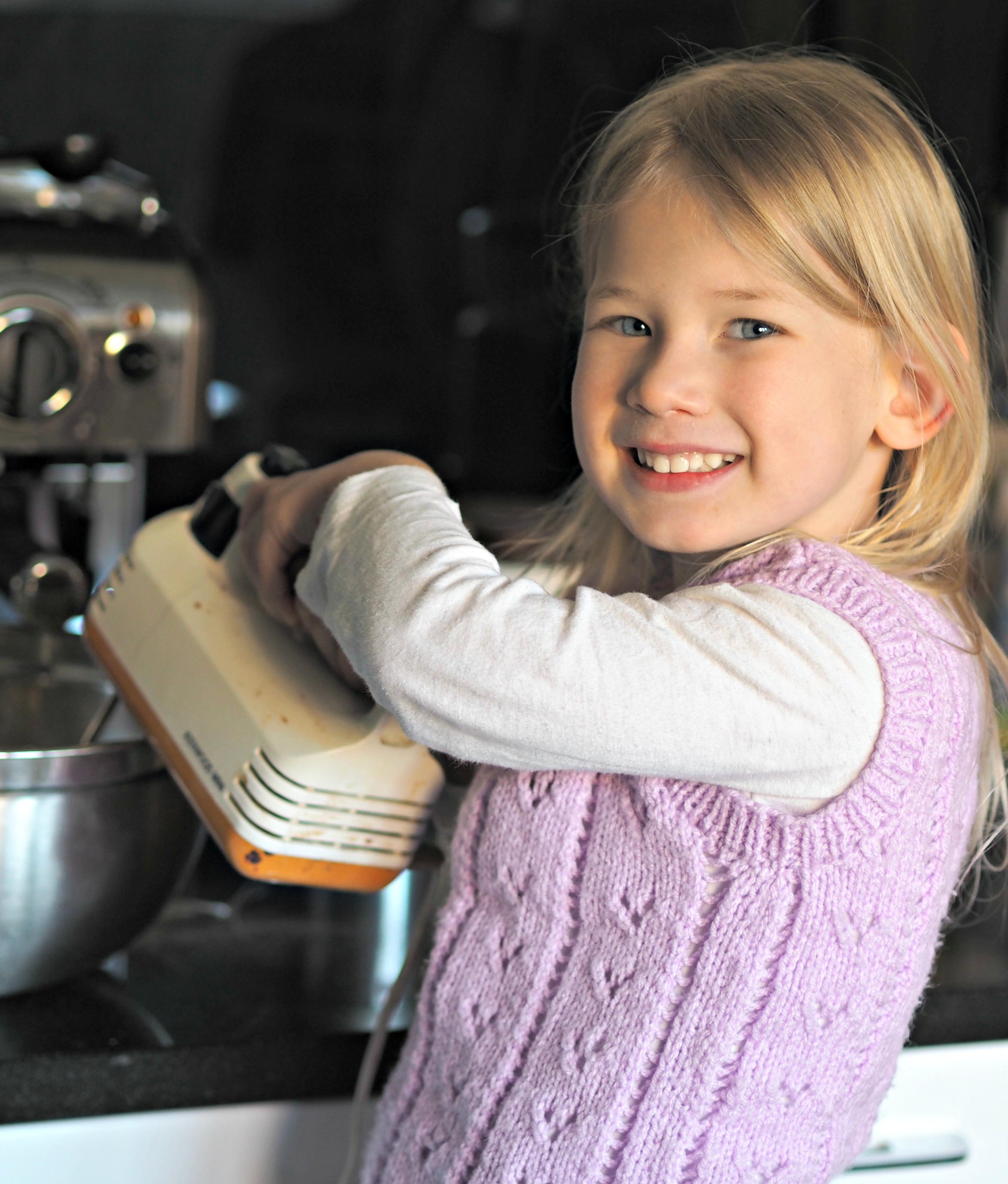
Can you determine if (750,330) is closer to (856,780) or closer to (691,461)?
(691,461)

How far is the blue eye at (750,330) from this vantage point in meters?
0.66

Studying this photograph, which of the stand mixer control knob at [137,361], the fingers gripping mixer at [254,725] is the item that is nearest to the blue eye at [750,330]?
the fingers gripping mixer at [254,725]

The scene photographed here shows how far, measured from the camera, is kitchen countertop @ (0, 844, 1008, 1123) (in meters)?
0.80

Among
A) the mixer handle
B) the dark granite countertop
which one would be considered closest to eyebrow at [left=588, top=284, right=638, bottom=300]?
the mixer handle

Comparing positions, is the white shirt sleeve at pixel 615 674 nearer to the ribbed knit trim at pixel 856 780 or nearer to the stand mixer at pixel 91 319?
the ribbed knit trim at pixel 856 780

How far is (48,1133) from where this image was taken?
799mm

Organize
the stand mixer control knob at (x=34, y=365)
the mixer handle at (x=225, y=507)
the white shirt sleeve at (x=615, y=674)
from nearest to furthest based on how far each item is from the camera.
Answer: the white shirt sleeve at (x=615, y=674) < the mixer handle at (x=225, y=507) < the stand mixer control knob at (x=34, y=365)

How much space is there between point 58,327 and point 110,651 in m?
0.35

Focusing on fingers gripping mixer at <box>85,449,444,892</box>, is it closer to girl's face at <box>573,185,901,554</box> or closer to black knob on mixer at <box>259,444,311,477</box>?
black knob on mixer at <box>259,444,311,477</box>

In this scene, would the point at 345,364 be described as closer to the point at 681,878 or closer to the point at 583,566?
the point at 583,566

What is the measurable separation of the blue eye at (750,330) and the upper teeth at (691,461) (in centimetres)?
6

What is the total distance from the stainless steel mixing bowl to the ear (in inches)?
19.4

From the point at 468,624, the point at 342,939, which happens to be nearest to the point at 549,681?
the point at 468,624

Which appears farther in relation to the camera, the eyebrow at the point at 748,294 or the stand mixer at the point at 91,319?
the stand mixer at the point at 91,319
